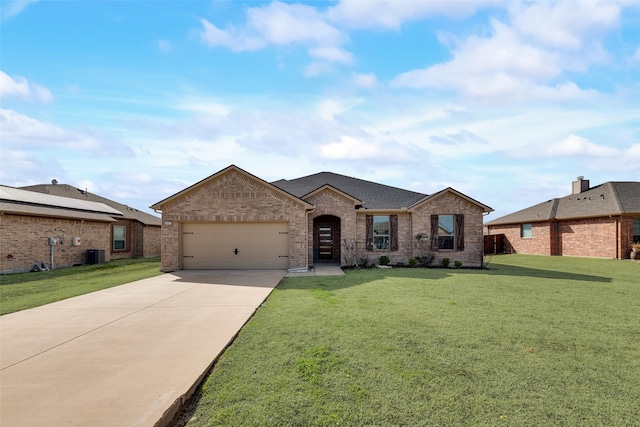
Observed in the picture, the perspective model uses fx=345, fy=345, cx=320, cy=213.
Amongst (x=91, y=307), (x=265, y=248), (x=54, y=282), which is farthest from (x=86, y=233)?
(x=91, y=307)

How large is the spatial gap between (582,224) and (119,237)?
31131mm

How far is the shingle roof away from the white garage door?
2520 millimetres

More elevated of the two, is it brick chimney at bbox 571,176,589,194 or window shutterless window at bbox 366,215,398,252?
brick chimney at bbox 571,176,589,194

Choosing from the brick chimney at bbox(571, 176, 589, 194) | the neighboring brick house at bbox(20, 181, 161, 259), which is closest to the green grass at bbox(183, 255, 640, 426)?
the neighboring brick house at bbox(20, 181, 161, 259)

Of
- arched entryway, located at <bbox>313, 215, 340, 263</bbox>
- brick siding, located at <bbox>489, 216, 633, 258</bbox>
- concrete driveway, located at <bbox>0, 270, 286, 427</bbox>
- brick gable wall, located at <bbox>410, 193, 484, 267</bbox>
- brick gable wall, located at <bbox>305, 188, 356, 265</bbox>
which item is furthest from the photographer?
brick siding, located at <bbox>489, 216, 633, 258</bbox>

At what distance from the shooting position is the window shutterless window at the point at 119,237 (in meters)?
22.9

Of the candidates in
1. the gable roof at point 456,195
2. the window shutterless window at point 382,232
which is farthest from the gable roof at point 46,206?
the gable roof at point 456,195

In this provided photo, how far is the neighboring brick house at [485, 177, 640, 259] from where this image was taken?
67.4ft

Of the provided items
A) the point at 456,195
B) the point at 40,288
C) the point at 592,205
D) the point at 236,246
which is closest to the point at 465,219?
the point at 456,195

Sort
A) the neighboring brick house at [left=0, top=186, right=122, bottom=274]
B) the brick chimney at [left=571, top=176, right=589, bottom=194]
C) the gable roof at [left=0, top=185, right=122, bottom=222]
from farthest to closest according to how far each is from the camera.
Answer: the brick chimney at [left=571, top=176, right=589, bottom=194] < the gable roof at [left=0, top=185, right=122, bottom=222] < the neighboring brick house at [left=0, top=186, right=122, bottom=274]

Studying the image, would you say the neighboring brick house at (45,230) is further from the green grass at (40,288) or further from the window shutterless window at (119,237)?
the window shutterless window at (119,237)

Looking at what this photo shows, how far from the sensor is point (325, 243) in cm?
1900

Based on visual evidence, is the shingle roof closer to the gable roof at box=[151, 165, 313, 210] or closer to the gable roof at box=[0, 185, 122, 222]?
the gable roof at box=[151, 165, 313, 210]

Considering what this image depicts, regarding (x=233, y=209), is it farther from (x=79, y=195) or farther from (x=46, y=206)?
(x=79, y=195)
